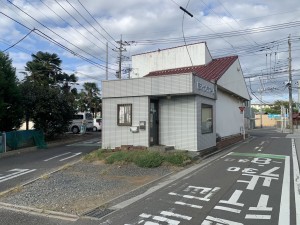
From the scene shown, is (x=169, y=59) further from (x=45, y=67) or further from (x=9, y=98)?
(x=45, y=67)

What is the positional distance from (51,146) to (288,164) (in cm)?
1708

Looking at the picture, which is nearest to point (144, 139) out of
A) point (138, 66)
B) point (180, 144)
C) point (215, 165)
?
point (180, 144)

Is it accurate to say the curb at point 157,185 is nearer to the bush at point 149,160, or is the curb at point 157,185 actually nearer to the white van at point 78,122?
the bush at point 149,160

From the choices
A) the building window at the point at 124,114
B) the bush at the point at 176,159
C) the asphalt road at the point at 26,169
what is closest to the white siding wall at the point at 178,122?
the building window at the point at 124,114

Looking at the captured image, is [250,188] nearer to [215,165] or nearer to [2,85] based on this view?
[215,165]

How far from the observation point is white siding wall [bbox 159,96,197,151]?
53.2ft

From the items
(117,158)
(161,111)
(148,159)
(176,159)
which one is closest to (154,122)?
(161,111)

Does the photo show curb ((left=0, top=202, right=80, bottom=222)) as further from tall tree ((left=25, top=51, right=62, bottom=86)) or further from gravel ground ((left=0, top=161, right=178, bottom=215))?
tall tree ((left=25, top=51, right=62, bottom=86))

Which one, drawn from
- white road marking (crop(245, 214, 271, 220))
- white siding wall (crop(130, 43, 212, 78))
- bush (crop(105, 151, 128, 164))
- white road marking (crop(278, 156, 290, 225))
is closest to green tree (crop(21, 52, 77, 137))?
white siding wall (crop(130, 43, 212, 78))

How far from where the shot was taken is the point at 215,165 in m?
13.6

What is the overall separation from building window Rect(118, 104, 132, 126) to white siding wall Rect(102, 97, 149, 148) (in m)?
0.16

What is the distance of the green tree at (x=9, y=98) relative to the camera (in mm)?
22353

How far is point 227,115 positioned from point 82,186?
1786 cm

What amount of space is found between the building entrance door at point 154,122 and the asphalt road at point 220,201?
4.92m
